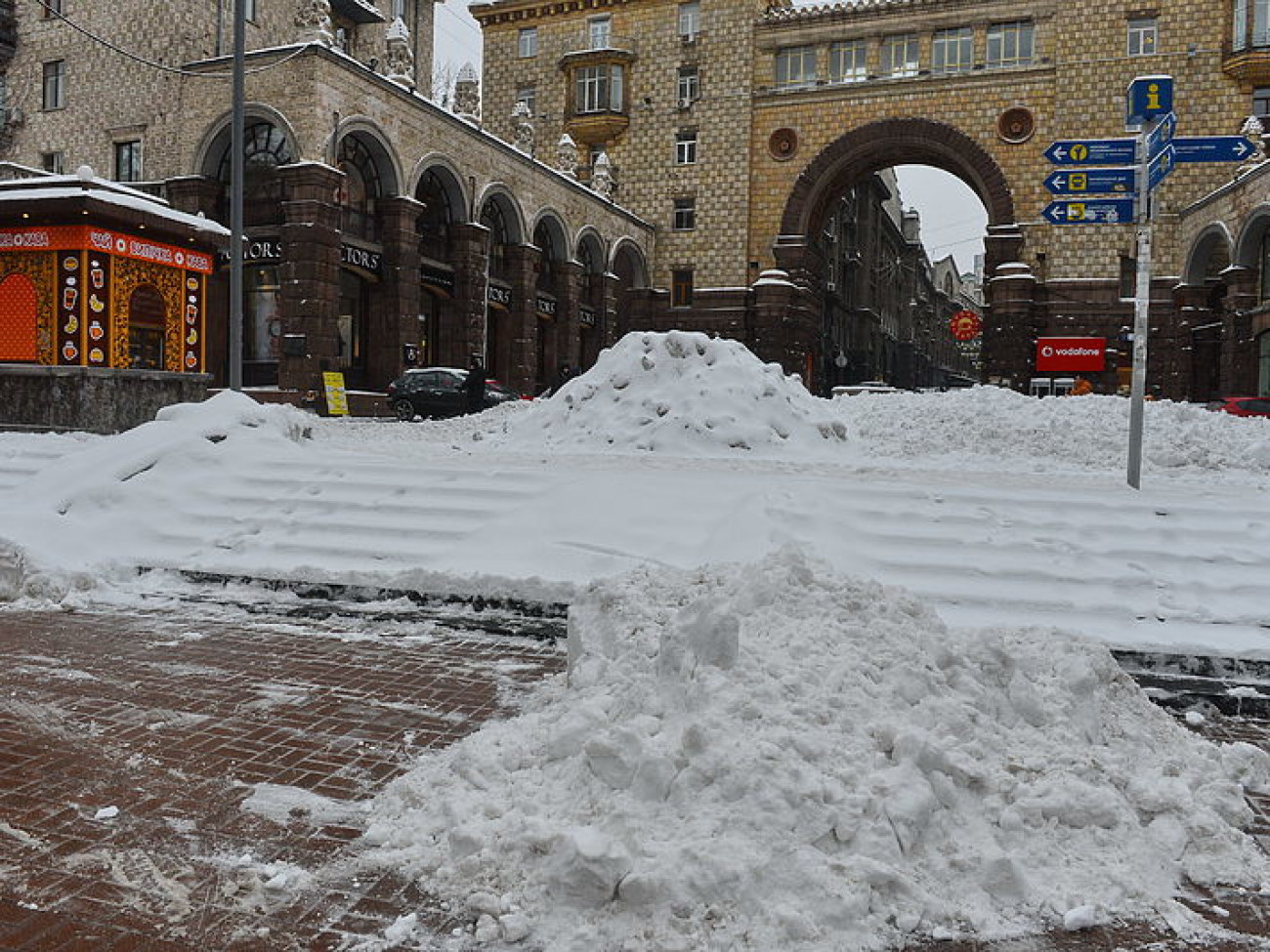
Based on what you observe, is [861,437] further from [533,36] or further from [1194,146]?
[533,36]

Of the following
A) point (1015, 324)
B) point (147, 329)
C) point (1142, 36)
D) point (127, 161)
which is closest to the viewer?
point (147, 329)

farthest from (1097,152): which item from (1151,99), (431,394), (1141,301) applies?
(431,394)

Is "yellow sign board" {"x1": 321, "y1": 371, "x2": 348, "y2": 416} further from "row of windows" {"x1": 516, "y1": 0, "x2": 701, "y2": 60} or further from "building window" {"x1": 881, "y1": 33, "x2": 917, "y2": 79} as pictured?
"building window" {"x1": 881, "y1": 33, "x2": 917, "y2": 79}

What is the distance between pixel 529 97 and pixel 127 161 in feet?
66.2

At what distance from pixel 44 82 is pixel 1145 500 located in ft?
109

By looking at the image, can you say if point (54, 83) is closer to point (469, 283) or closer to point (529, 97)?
point (469, 283)

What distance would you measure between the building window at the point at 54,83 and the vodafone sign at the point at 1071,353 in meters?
33.9

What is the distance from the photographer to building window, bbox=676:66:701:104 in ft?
134

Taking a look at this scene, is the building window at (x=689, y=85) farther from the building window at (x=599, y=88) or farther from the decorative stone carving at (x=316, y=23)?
the decorative stone carving at (x=316, y=23)

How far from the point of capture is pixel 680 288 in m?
42.5

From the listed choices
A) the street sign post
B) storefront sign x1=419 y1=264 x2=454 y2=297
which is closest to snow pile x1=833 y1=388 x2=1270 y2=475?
the street sign post

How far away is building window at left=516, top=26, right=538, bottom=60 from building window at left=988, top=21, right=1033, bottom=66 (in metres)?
19.2

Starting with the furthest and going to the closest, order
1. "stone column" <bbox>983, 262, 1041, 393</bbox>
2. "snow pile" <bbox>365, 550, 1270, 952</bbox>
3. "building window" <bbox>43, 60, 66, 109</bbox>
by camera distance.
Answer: "stone column" <bbox>983, 262, 1041, 393</bbox>
"building window" <bbox>43, 60, 66, 109</bbox>
"snow pile" <bbox>365, 550, 1270, 952</bbox>

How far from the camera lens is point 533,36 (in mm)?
43094
